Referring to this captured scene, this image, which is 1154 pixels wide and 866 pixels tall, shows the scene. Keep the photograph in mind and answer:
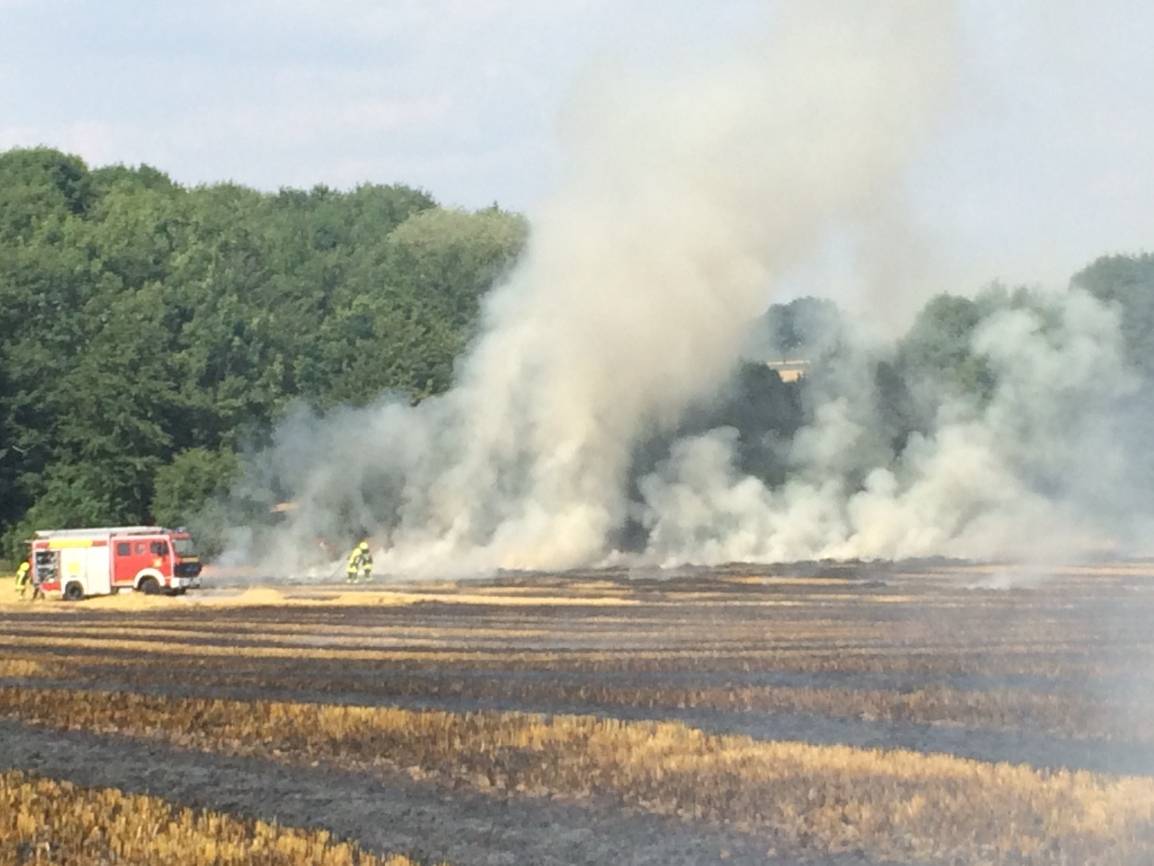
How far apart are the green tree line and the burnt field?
4845cm

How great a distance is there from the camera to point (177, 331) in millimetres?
119562

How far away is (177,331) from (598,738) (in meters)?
96.4

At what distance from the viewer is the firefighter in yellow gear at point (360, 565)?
7756cm

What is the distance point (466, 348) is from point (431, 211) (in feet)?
229

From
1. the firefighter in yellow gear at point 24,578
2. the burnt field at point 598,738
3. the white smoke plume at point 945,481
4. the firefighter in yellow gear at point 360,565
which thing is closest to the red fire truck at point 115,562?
the firefighter in yellow gear at point 24,578

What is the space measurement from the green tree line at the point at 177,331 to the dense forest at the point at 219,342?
0.15 metres

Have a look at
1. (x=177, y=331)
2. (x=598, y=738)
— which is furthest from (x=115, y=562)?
(x=598, y=738)

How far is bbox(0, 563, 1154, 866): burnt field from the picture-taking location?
1991 centimetres

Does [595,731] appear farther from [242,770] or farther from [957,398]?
[957,398]

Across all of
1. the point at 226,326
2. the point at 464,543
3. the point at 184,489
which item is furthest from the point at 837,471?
the point at 226,326

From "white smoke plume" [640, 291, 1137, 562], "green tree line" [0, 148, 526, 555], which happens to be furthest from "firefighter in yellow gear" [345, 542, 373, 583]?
"green tree line" [0, 148, 526, 555]

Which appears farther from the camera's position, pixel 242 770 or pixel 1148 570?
pixel 1148 570

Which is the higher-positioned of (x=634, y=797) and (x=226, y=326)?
(x=226, y=326)

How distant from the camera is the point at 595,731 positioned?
27.9 m
